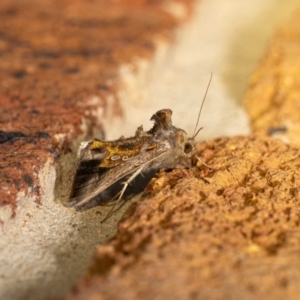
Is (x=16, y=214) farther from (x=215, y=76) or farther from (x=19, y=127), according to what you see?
(x=215, y=76)

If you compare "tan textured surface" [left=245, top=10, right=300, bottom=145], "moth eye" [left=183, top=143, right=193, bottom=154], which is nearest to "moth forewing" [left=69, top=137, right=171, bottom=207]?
"moth eye" [left=183, top=143, right=193, bottom=154]

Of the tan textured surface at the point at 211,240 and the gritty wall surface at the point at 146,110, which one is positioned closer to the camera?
the tan textured surface at the point at 211,240

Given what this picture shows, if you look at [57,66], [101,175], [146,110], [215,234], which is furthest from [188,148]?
[57,66]

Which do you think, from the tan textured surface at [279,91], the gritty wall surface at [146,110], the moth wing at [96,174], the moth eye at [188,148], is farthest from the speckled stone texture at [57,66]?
the tan textured surface at [279,91]

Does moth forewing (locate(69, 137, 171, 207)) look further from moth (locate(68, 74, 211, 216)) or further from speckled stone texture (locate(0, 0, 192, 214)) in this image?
speckled stone texture (locate(0, 0, 192, 214))

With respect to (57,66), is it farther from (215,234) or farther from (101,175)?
(215,234)

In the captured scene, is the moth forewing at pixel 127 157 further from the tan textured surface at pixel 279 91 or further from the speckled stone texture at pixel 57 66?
the tan textured surface at pixel 279 91
